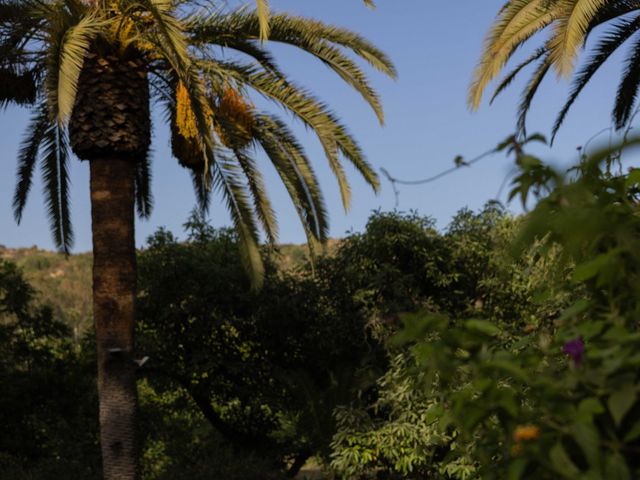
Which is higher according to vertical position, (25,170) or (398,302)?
(25,170)

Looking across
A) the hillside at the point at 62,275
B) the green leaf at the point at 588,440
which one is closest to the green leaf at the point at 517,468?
the green leaf at the point at 588,440

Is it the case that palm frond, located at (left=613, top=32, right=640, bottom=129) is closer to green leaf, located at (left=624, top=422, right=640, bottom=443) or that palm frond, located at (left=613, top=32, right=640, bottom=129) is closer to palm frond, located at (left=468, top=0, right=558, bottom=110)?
palm frond, located at (left=468, top=0, right=558, bottom=110)

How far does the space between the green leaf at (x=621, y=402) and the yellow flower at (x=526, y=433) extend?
0.57 ft

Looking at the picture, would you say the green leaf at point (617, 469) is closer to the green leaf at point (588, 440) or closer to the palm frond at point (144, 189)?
the green leaf at point (588, 440)

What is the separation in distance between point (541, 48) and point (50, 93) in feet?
22.7

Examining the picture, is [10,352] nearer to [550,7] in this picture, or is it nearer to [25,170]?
[25,170]

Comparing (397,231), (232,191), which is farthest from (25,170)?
(397,231)

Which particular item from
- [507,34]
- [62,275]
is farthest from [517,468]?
[62,275]

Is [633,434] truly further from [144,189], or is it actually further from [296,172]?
[144,189]

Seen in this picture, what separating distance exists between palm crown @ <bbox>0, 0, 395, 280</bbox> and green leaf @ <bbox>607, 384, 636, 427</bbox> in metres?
8.33

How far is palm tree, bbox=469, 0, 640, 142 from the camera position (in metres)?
9.37

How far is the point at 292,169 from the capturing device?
12.1 meters

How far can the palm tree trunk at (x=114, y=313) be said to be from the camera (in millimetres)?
10555

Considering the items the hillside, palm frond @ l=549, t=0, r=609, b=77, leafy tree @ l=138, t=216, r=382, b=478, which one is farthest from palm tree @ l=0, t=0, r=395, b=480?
the hillside
